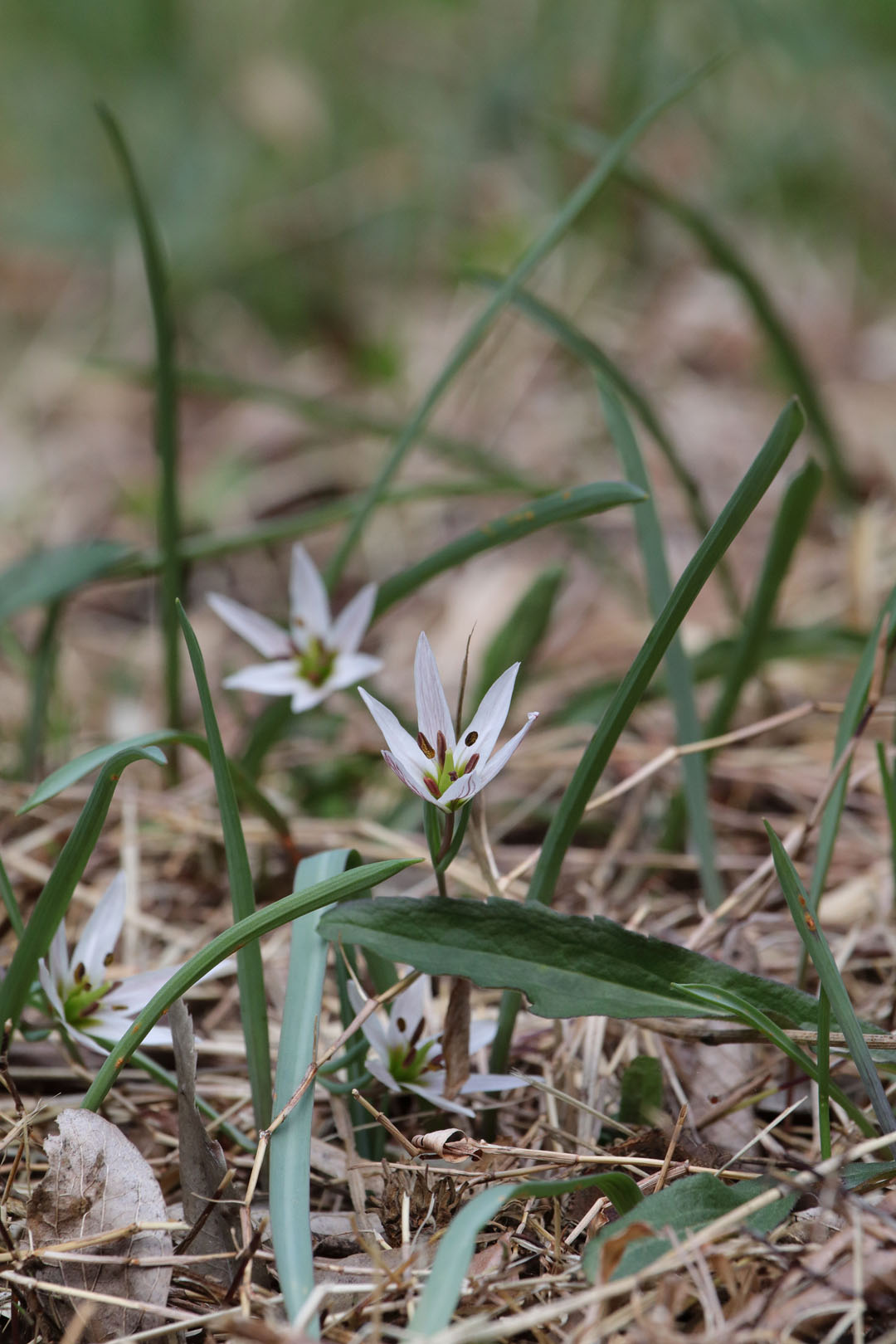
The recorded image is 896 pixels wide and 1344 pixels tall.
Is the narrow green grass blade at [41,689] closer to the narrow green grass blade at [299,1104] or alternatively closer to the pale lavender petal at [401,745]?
the narrow green grass blade at [299,1104]

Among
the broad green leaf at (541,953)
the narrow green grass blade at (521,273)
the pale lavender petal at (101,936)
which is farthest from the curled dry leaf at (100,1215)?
the narrow green grass blade at (521,273)

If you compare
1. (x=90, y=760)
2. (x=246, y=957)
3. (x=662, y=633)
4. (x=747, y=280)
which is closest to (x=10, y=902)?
(x=90, y=760)

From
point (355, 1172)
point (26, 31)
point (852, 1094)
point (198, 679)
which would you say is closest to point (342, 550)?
point (198, 679)

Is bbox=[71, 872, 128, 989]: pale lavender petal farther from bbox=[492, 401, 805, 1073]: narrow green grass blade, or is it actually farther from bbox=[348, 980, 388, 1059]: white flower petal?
bbox=[492, 401, 805, 1073]: narrow green grass blade

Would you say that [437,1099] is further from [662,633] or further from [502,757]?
[662,633]

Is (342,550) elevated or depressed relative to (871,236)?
depressed

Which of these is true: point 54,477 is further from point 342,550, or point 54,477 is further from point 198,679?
point 198,679
